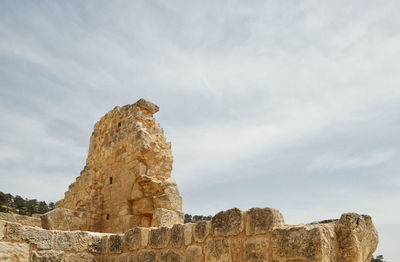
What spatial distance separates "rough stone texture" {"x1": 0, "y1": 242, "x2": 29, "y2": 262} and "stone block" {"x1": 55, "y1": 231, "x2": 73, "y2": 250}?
39cm

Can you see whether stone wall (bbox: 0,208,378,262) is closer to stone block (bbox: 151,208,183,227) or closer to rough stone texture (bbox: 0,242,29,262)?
rough stone texture (bbox: 0,242,29,262)

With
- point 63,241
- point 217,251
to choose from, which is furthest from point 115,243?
point 217,251

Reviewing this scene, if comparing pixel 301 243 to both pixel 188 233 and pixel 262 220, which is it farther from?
pixel 188 233

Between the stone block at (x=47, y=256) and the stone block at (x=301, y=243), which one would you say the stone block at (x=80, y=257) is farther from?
the stone block at (x=301, y=243)

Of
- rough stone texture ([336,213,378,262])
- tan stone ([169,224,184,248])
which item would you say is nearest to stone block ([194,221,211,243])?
tan stone ([169,224,184,248])

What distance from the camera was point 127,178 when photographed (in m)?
8.40

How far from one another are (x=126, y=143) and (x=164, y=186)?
1472 mm

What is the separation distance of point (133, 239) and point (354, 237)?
2789 mm

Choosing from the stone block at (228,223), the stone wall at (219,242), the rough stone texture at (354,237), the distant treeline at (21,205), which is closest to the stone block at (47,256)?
the stone wall at (219,242)

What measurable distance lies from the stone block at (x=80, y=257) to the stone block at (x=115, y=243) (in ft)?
1.01

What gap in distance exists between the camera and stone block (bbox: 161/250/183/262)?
412cm

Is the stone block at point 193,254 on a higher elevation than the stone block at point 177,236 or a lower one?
lower

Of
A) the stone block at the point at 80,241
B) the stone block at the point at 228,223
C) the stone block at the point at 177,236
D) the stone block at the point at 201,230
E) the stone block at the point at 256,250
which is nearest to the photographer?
the stone block at the point at 256,250

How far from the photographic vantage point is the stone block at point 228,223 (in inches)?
140
